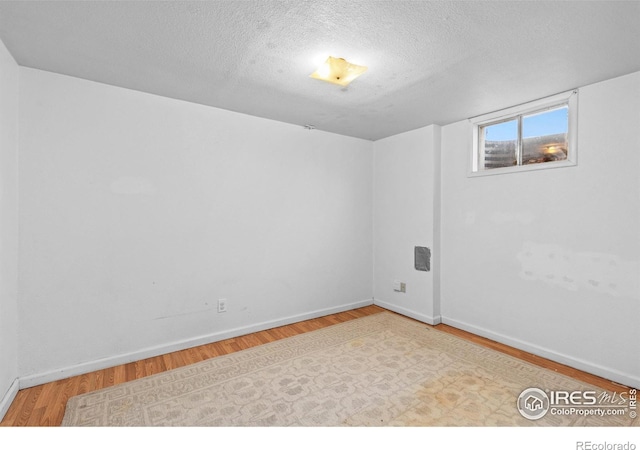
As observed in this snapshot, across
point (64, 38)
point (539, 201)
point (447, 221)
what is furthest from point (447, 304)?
point (64, 38)

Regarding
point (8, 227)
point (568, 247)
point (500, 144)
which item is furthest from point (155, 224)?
point (568, 247)

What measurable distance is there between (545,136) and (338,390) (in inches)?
114

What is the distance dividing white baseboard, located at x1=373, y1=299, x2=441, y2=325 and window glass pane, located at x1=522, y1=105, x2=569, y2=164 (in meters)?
1.94

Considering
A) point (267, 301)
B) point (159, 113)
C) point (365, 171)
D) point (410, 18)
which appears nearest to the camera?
point (410, 18)

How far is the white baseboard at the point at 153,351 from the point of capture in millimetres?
2228

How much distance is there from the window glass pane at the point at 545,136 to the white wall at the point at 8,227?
4118mm

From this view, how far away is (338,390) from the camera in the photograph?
216cm

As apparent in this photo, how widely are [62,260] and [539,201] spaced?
404 cm

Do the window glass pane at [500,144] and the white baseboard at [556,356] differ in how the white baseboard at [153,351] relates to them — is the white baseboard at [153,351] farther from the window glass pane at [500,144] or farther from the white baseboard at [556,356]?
the window glass pane at [500,144]

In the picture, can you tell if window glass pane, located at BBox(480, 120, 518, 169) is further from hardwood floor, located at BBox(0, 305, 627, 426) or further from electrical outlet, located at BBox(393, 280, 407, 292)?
hardwood floor, located at BBox(0, 305, 627, 426)

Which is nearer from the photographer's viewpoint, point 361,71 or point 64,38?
point 64,38

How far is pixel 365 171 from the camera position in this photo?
4203 mm

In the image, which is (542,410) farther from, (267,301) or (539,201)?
(267,301)

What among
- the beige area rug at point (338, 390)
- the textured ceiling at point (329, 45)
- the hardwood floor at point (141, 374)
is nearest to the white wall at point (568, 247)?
the hardwood floor at point (141, 374)
